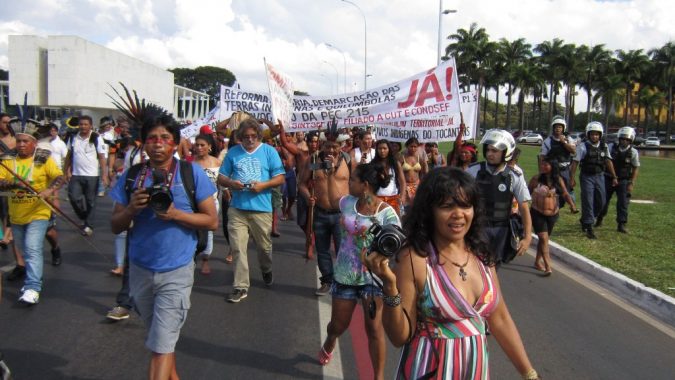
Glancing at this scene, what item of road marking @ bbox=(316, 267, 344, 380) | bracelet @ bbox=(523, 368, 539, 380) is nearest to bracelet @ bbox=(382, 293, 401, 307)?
Answer: bracelet @ bbox=(523, 368, 539, 380)

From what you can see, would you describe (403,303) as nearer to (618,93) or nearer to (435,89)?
(435,89)

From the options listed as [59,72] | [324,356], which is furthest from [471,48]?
[324,356]

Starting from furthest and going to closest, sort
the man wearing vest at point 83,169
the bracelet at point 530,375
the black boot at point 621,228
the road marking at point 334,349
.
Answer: the black boot at point 621,228
the man wearing vest at point 83,169
the road marking at point 334,349
the bracelet at point 530,375

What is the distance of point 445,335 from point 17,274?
17.8 ft

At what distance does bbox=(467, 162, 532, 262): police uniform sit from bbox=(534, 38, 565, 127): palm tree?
64.3 metres

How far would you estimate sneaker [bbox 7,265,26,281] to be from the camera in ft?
19.5

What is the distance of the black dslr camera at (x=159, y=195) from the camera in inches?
111

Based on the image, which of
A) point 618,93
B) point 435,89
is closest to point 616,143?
point 435,89

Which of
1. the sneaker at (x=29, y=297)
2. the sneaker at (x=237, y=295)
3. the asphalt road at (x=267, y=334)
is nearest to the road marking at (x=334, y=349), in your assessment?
the asphalt road at (x=267, y=334)

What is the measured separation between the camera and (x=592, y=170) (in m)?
8.86

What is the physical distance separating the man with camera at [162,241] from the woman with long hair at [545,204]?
4.85m

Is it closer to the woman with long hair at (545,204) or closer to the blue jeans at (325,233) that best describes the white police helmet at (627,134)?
the woman with long hair at (545,204)

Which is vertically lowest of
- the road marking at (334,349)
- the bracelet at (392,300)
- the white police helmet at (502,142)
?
the road marking at (334,349)

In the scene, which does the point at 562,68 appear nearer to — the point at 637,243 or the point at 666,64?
the point at 666,64
